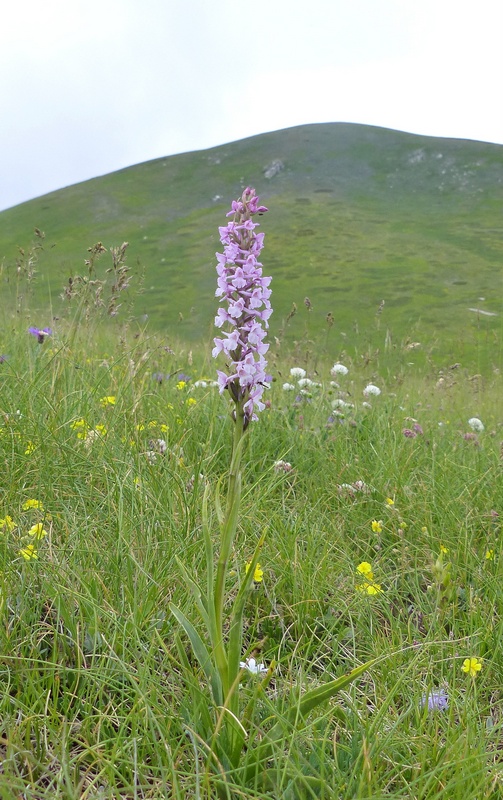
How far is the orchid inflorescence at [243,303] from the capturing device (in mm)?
1712

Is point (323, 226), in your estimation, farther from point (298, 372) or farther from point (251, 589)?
point (251, 589)

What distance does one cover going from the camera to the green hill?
4000 centimetres

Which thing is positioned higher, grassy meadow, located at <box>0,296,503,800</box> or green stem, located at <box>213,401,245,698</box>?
green stem, located at <box>213,401,245,698</box>

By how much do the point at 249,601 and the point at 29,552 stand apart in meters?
0.83

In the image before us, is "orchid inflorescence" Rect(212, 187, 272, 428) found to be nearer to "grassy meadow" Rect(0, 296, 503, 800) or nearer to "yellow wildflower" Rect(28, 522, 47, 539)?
"grassy meadow" Rect(0, 296, 503, 800)

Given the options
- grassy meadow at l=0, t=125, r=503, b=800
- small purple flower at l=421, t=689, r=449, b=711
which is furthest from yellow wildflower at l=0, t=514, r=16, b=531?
small purple flower at l=421, t=689, r=449, b=711

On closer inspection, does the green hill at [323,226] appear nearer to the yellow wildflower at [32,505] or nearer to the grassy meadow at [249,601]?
the grassy meadow at [249,601]

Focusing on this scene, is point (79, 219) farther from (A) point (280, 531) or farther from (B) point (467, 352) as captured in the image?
(A) point (280, 531)

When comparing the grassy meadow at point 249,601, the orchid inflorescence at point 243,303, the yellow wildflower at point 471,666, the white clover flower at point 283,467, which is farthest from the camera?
the white clover flower at point 283,467

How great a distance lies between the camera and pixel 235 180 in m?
72.1

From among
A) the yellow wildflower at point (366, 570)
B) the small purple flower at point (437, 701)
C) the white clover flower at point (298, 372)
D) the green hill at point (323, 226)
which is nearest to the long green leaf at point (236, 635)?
the small purple flower at point (437, 701)

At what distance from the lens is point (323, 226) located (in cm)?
5862

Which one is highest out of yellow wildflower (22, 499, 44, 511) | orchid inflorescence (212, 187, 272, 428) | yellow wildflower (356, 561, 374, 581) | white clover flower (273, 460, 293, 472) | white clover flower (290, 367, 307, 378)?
orchid inflorescence (212, 187, 272, 428)

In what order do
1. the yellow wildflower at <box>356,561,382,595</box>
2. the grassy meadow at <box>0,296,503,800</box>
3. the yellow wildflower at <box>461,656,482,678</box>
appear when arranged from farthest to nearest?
the yellow wildflower at <box>356,561,382,595</box>
the yellow wildflower at <box>461,656,482,678</box>
the grassy meadow at <box>0,296,503,800</box>
